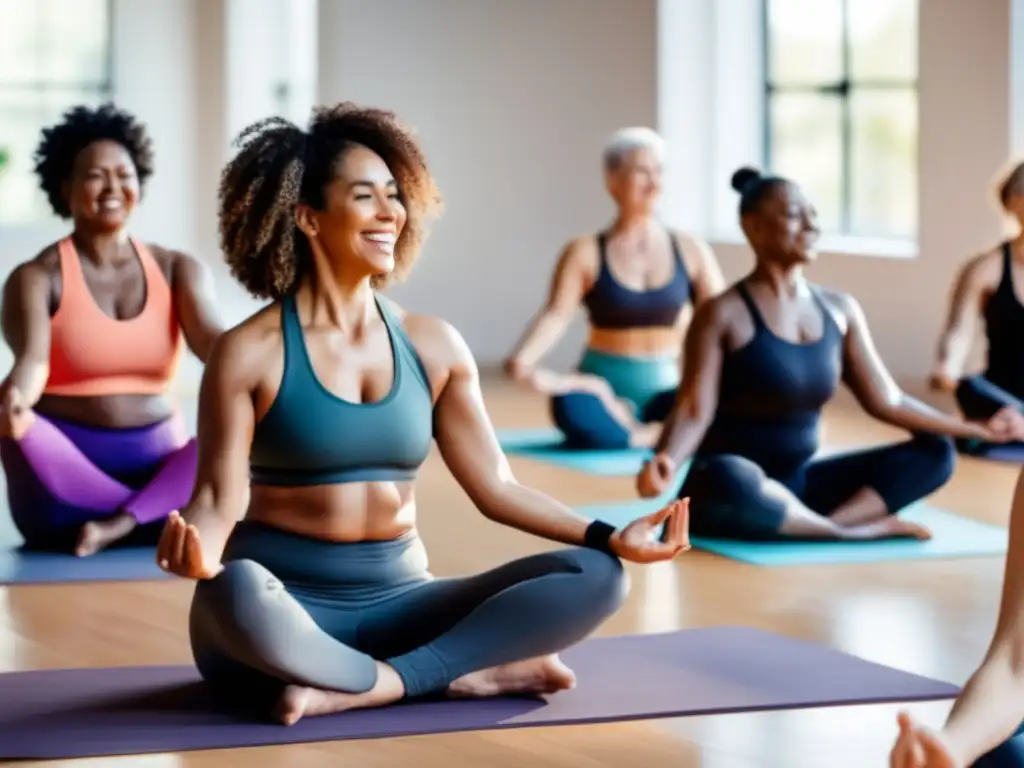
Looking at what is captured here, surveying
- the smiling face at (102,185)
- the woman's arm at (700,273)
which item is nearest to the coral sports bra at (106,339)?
the smiling face at (102,185)

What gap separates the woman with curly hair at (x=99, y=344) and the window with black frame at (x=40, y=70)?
4498mm

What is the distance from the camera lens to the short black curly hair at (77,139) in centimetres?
524

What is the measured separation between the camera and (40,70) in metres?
9.71

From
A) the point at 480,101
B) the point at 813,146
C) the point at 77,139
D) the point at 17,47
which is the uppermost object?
the point at 17,47

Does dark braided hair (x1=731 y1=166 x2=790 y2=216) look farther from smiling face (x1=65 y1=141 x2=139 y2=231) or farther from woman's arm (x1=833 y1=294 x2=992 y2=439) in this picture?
smiling face (x1=65 y1=141 x2=139 y2=231)

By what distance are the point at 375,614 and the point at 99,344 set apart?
1.81 meters

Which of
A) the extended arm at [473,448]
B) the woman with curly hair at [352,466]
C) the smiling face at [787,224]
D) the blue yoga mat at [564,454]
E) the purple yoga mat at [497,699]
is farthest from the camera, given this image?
the blue yoga mat at [564,454]

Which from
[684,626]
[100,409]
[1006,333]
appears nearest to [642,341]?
[1006,333]

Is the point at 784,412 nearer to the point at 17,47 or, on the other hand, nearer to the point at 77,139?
the point at 77,139

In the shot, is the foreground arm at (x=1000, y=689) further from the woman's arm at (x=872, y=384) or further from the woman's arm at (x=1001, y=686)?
the woman's arm at (x=872, y=384)

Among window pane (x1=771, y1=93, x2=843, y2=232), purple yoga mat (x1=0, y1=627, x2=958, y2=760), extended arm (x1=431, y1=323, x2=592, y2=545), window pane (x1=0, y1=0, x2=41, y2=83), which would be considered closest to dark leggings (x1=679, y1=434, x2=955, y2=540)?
purple yoga mat (x1=0, y1=627, x2=958, y2=760)

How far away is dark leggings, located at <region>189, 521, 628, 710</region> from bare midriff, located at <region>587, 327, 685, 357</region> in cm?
333

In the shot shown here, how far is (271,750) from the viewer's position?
3.34 m

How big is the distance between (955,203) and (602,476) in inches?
86.2
